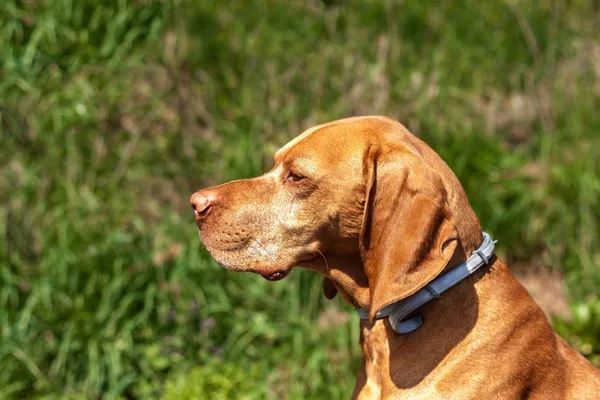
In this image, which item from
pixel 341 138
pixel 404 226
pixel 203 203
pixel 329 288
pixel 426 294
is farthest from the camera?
pixel 329 288

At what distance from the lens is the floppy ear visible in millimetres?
2975

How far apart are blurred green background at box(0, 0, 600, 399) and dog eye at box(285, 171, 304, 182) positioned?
5.34 ft

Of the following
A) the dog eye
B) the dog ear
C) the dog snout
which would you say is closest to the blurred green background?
the dog ear


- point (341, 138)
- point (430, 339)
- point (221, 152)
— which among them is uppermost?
point (341, 138)

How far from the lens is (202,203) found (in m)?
3.43

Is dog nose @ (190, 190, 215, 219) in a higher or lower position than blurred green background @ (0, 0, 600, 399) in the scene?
higher

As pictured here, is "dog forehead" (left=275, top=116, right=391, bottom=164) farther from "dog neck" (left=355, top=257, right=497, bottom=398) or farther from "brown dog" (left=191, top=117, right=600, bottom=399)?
"dog neck" (left=355, top=257, right=497, bottom=398)

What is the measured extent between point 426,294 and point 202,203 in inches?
37.0

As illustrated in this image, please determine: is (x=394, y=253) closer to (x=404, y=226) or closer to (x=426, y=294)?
(x=404, y=226)

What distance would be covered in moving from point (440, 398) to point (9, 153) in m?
3.57

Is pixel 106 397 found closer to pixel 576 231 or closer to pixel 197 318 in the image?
pixel 197 318

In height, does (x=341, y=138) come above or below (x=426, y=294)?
above

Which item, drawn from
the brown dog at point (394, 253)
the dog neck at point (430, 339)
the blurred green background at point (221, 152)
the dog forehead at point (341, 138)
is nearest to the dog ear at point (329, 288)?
the brown dog at point (394, 253)

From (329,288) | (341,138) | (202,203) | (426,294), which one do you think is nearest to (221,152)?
(329,288)
